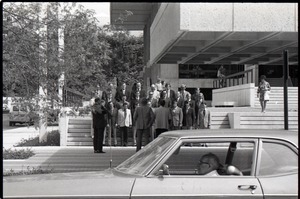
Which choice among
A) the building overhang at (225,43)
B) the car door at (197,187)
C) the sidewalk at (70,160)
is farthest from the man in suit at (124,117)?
the car door at (197,187)

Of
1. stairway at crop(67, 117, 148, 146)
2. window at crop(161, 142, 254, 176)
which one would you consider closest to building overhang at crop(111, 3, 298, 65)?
stairway at crop(67, 117, 148, 146)

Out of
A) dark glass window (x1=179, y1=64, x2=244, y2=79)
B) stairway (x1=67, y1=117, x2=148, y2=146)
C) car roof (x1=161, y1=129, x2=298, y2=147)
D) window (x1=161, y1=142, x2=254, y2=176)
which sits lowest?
stairway (x1=67, y1=117, x2=148, y2=146)

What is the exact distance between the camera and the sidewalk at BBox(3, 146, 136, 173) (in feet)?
43.9

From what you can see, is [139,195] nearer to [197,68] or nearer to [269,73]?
[269,73]

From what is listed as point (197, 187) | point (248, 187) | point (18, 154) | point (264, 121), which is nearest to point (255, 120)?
point (264, 121)

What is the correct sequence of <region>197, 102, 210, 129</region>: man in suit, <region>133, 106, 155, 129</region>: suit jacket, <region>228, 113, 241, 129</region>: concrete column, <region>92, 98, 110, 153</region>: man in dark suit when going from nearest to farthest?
<region>133, 106, 155, 129</region>: suit jacket < <region>92, 98, 110, 153</region>: man in dark suit < <region>197, 102, 210, 129</region>: man in suit < <region>228, 113, 241, 129</region>: concrete column

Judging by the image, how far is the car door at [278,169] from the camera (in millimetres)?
4727

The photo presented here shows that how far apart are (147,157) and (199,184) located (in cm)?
71

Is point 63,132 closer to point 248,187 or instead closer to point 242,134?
point 242,134

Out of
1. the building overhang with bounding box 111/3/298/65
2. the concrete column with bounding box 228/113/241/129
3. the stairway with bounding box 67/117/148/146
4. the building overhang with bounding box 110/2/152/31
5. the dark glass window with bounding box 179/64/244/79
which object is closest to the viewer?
the building overhang with bounding box 111/3/298/65

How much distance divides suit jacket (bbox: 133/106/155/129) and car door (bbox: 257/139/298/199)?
891 centimetres

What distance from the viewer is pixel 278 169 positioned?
494 centimetres

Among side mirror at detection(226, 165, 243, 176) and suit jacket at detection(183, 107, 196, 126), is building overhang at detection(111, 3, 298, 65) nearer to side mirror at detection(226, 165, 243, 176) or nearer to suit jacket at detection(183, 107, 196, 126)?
suit jacket at detection(183, 107, 196, 126)

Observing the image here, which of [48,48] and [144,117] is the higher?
[48,48]
